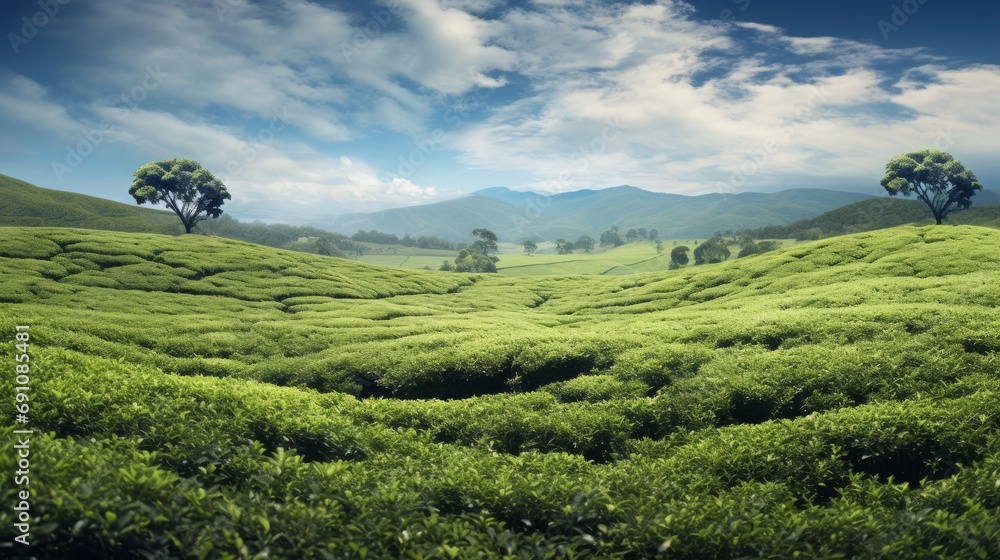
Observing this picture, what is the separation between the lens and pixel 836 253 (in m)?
52.5

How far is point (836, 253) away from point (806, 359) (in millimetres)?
43927

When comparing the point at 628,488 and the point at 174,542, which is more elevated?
the point at 174,542

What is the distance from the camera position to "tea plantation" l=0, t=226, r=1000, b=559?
22.4 ft

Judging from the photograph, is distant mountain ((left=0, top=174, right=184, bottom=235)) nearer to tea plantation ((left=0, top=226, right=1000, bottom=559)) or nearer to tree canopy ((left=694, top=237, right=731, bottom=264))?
tea plantation ((left=0, top=226, right=1000, bottom=559))

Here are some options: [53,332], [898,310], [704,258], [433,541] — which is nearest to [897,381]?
[898,310]

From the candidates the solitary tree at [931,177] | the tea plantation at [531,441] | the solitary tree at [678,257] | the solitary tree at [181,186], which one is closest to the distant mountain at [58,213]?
the solitary tree at [181,186]

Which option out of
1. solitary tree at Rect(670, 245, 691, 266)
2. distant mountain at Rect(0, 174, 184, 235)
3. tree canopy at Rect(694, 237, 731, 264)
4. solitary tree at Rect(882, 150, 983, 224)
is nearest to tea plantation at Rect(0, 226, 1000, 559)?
solitary tree at Rect(882, 150, 983, 224)

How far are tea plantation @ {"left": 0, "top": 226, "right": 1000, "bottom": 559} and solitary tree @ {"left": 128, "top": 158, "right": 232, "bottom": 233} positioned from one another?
284 ft

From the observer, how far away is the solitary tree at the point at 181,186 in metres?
103

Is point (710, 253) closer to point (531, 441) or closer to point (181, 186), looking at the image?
point (181, 186)

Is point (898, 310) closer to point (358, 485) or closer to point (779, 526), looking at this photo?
point (779, 526)

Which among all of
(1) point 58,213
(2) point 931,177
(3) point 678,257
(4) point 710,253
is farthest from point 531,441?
(1) point 58,213

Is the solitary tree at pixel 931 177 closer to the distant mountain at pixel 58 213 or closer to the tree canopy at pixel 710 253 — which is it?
the tree canopy at pixel 710 253

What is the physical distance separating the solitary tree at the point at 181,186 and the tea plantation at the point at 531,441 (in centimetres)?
8669
